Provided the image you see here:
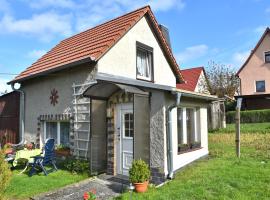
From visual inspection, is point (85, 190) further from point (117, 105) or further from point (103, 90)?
point (103, 90)

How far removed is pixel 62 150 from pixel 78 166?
178 centimetres

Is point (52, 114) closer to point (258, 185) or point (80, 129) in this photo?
point (80, 129)

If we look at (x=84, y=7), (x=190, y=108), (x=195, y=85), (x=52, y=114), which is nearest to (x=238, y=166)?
(x=190, y=108)

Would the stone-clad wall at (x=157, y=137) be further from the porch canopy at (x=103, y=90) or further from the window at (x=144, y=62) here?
the window at (x=144, y=62)

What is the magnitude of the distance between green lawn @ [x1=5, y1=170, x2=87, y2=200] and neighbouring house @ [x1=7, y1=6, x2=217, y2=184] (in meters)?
0.85

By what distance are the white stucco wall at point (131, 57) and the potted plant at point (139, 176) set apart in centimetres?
376

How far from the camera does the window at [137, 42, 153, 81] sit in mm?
11961

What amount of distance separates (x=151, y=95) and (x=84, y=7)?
4.77 metres

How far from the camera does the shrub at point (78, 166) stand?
8.95m

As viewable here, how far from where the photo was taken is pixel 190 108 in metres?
10.7

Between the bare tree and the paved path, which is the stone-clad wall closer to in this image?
the paved path

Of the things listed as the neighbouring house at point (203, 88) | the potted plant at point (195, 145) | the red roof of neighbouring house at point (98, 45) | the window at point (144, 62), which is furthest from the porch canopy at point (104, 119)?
the neighbouring house at point (203, 88)

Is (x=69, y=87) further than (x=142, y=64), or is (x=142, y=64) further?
(x=142, y=64)

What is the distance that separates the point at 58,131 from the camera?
36.6 feet
